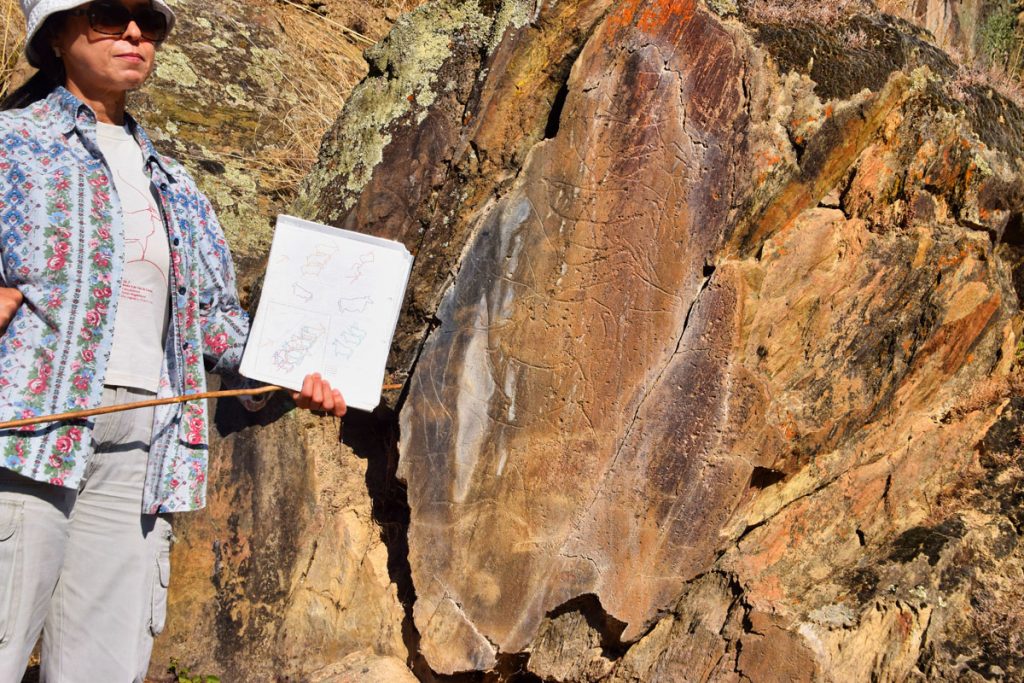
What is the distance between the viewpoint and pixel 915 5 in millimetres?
4367

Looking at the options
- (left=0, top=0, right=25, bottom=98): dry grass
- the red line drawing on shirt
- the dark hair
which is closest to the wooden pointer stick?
the red line drawing on shirt

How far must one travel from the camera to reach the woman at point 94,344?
2.06 metres

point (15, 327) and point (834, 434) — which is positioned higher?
point (15, 327)

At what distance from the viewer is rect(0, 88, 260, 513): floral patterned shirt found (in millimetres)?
2045

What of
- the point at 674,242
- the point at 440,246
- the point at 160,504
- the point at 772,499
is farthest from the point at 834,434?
the point at 160,504

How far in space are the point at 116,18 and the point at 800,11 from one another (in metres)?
1.76

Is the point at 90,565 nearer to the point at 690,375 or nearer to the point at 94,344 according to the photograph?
the point at 94,344

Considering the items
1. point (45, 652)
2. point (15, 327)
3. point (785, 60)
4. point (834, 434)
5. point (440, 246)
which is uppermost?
point (785, 60)

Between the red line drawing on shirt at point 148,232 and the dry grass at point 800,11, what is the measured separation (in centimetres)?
162

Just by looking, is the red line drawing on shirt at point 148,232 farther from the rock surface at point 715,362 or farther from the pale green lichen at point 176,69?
the pale green lichen at point 176,69

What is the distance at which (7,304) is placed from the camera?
2.03 m

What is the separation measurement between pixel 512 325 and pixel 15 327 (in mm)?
1322

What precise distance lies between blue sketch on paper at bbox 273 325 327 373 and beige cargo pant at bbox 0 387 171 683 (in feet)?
1.01

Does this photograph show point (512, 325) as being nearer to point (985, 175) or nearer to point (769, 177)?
point (769, 177)
